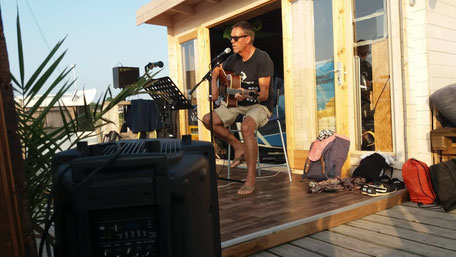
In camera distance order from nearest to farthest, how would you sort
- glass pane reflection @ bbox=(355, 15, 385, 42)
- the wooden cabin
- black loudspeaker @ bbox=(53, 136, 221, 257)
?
black loudspeaker @ bbox=(53, 136, 221, 257) → the wooden cabin → glass pane reflection @ bbox=(355, 15, 385, 42)

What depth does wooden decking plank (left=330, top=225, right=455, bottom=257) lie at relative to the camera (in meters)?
1.55

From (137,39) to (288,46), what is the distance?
2.65 meters

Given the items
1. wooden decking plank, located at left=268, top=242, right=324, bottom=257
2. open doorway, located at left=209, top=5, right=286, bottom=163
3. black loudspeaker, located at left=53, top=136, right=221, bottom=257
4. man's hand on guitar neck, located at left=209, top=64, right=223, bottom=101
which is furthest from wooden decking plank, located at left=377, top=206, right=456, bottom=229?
open doorway, located at left=209, top=5, right=286, bottom=163

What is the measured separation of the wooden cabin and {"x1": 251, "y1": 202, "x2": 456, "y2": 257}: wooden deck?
94 cm

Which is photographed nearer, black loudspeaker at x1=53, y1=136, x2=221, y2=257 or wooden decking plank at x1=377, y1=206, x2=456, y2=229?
black loudspeaker at x1=53, y1=136, x2=221, y2=257

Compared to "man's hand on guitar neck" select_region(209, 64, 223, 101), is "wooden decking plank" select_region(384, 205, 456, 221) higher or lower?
lower

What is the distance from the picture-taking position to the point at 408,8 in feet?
9.47

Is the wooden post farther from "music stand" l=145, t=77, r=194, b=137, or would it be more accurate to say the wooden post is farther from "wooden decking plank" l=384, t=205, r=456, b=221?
"music stand" l=145, t=77, r=194, b=137

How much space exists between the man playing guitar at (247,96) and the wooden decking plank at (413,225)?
89cm

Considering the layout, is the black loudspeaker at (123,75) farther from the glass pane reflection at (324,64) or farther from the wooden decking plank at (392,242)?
the wooden decking plank at (392,242)

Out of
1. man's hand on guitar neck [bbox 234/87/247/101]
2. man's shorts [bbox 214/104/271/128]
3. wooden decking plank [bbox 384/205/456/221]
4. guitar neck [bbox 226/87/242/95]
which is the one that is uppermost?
guitar neck [bbox 226/87/242/95]

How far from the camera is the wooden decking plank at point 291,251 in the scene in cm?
159

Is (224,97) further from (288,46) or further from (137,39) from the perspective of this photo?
(137,39)

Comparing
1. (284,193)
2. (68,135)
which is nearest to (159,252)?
(68,135)
